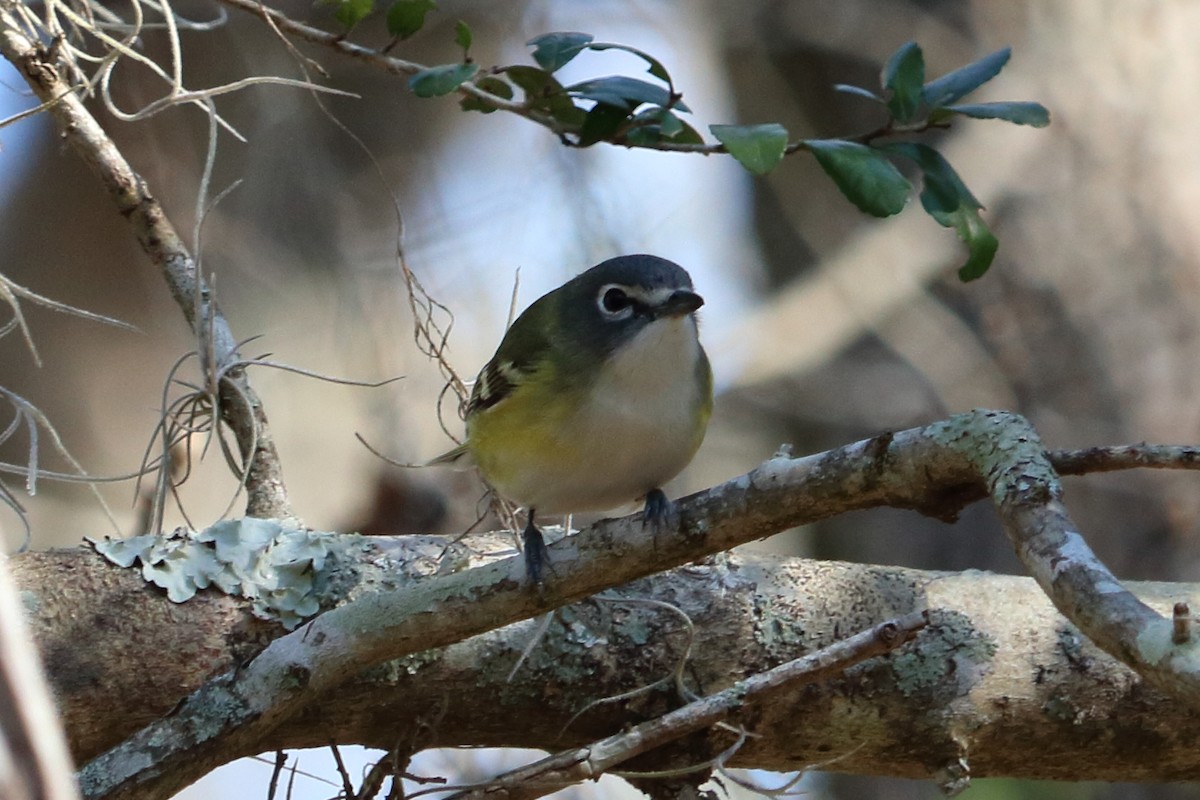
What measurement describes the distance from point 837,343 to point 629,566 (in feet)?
14.2

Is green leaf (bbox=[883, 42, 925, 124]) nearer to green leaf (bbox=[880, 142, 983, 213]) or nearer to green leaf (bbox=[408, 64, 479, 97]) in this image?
green leaf (bbox=[880, 142, 983, 213])

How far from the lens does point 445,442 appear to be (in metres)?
6.04

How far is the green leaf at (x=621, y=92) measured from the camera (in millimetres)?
2424

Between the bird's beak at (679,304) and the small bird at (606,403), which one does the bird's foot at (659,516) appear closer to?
the small bird at (606,403)

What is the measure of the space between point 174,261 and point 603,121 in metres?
1.31

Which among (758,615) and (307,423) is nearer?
(758,615)

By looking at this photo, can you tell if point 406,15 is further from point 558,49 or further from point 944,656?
point 944,656

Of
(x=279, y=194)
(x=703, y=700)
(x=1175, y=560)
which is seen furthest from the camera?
(x=279, y=194)

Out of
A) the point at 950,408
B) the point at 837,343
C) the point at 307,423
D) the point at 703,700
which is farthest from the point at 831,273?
the point at 703,700

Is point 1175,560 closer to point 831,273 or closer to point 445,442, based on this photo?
point 831,273

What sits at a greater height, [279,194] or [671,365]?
[279,194]

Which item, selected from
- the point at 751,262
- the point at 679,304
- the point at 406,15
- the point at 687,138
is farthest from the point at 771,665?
the point at 751,262

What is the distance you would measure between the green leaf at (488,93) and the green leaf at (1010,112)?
0.99m

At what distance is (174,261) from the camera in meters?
3.08
